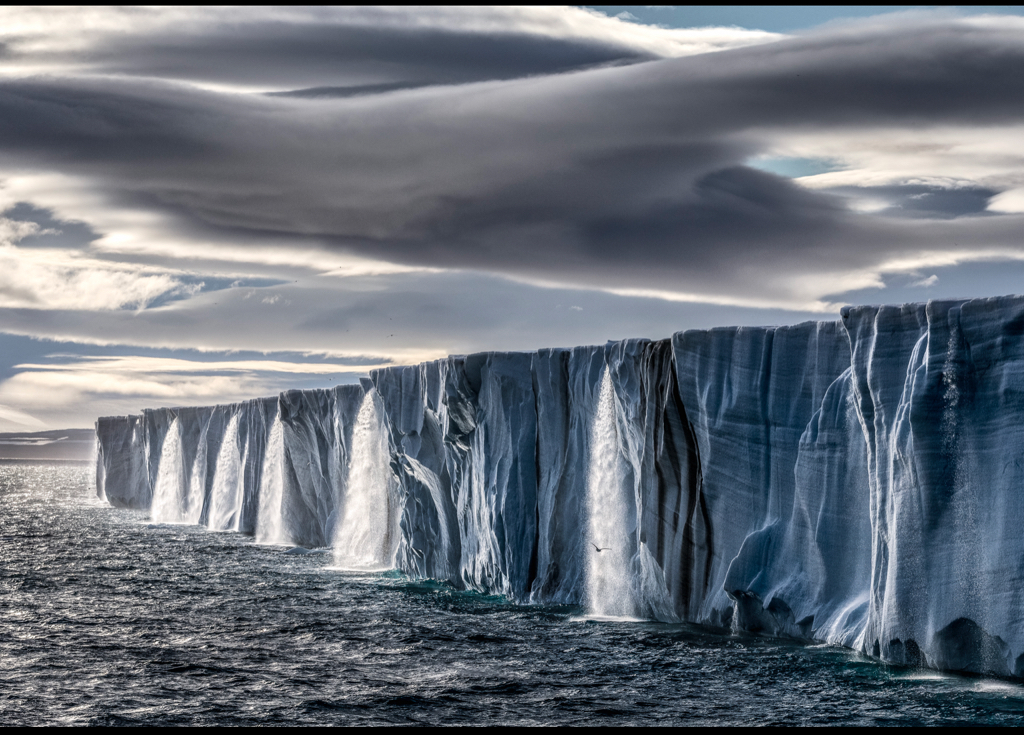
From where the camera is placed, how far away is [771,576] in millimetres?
12281

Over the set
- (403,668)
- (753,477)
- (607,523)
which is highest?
(753,477)

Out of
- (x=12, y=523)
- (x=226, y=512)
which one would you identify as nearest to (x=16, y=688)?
(x=226, y=512)

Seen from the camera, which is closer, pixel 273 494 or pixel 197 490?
pixel 273 494

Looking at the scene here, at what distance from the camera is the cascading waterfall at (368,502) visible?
933 inches

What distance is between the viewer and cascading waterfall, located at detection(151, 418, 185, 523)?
4189 cm

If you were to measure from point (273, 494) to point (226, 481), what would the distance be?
629cm

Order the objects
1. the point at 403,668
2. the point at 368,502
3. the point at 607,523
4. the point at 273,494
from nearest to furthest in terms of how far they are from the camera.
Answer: the point at 403,668 → the point at 607,523 → the point at 368,502 → the point at 273,494

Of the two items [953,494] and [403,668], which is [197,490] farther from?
[953,494]

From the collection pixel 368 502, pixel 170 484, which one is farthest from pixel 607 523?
pixel 170 484

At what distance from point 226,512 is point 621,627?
26083mm

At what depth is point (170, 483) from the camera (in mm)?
43438

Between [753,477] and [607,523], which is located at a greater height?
[753,477]

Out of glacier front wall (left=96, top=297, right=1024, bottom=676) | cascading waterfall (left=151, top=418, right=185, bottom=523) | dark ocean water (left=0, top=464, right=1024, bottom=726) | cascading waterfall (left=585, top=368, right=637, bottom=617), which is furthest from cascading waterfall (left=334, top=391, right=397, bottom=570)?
cascading waterfall (left=151, top=418, right=185, bottom=523)

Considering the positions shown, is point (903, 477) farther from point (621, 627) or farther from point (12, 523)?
point (12, 523)
